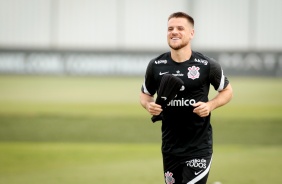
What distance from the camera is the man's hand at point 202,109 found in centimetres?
637

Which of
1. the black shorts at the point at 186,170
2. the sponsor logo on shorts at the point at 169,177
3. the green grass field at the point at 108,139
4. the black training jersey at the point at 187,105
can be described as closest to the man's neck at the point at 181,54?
the black training jersey at the point at 187,105

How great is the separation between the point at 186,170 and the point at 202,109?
609 millimetres

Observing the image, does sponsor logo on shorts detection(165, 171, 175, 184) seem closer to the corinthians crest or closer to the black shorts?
the black shorts

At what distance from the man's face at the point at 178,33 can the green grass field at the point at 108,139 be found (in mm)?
4136

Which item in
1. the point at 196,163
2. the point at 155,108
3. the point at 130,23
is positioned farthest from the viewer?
the point at 130,23

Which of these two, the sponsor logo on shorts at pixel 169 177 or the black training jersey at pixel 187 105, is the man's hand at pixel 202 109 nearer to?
the black training jersey at pixel 187 105

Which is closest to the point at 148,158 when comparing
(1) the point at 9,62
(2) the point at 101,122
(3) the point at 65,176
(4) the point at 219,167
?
(4) the point at 219,167

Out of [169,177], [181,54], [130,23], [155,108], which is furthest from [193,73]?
[130,23]

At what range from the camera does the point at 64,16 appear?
41.9m

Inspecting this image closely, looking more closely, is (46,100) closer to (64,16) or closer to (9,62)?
(9,62)

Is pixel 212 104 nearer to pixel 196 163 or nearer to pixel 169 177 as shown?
pixel 196 163

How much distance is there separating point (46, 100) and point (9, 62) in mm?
10222

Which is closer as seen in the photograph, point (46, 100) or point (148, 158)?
point (148, 158)

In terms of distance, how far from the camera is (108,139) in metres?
15.6
